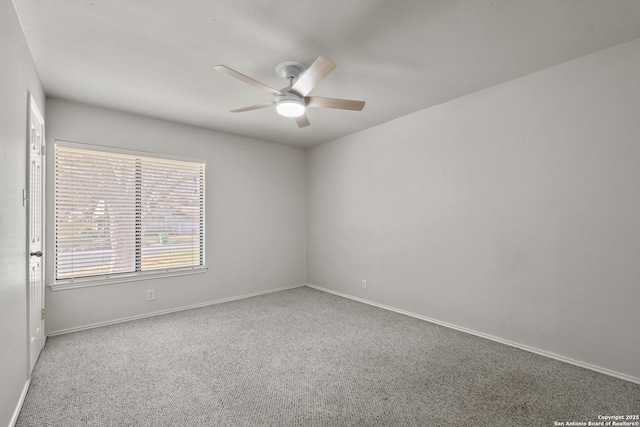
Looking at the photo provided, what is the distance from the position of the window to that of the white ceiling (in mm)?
756

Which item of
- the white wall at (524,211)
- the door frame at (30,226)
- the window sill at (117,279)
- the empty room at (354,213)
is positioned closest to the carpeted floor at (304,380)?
the empty room at (354,213)

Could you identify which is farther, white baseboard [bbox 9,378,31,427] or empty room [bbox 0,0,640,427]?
empty room [bbox 0,0,640,427]

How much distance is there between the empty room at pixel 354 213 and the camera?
6.49 feet

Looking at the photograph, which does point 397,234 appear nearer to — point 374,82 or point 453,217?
point 453,217

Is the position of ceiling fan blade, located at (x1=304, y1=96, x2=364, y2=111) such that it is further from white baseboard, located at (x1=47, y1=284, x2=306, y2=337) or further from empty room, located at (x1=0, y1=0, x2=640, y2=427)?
white baseboard, located at (x1=47, y1=284, x2=306, y2=337)

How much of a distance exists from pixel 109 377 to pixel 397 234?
3.24 m

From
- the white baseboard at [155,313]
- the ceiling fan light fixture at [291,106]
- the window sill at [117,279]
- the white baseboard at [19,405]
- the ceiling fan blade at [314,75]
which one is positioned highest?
the ceiling fan blade at [314,75]

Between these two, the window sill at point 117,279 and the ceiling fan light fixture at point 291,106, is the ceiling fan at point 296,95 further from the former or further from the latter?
the window sill at point 117,279

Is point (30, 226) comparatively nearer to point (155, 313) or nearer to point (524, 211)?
point (155, 313)

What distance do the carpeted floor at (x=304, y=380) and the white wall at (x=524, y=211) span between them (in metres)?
0.35

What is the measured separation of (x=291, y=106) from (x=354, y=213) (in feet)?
7.86

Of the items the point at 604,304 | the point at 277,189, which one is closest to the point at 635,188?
the point at 604,304

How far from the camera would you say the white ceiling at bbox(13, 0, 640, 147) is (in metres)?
1.93

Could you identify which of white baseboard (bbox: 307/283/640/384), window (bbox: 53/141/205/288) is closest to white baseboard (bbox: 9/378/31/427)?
window (bbox: 53/141/205/288)
